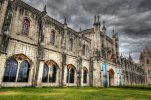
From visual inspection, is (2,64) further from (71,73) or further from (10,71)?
(71,73)

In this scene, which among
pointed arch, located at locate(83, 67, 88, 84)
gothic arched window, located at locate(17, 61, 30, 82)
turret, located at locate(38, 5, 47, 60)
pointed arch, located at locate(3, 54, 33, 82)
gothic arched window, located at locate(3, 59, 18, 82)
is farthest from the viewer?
pointed arch, located at locate(83, 67, 88, 84)

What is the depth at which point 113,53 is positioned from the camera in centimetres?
3928

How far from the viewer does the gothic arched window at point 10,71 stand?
14481 mm

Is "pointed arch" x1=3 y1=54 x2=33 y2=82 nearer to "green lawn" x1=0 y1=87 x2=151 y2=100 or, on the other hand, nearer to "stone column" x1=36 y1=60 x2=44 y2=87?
"stone column" x1=36 y1=60 x2=44 y2=87

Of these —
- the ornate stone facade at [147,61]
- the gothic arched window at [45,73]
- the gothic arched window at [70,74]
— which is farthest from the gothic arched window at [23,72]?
the ornate stone facade at [147,61]

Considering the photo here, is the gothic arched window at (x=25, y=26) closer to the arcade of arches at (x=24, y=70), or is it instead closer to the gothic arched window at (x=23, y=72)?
the arcade of arches at (x=24, y=70)

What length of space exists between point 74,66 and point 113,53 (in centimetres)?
1853

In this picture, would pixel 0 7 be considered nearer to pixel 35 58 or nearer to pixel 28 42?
pixel 28 42

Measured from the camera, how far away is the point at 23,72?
53.4 feet

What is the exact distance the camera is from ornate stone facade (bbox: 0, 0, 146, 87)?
48.8 ft

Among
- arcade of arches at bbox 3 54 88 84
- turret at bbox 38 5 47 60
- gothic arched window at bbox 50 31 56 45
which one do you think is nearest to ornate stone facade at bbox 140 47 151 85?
arcade of arches at bbox 3 54 88 84

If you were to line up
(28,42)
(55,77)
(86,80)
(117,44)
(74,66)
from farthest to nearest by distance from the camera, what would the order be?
1. (117,44)
2. (86,80)
3. (74,66)
4. (55,77)
5. (28,42)

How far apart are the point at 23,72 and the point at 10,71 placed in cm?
172

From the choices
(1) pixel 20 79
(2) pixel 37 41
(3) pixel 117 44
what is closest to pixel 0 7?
(2) pixel 37 41
